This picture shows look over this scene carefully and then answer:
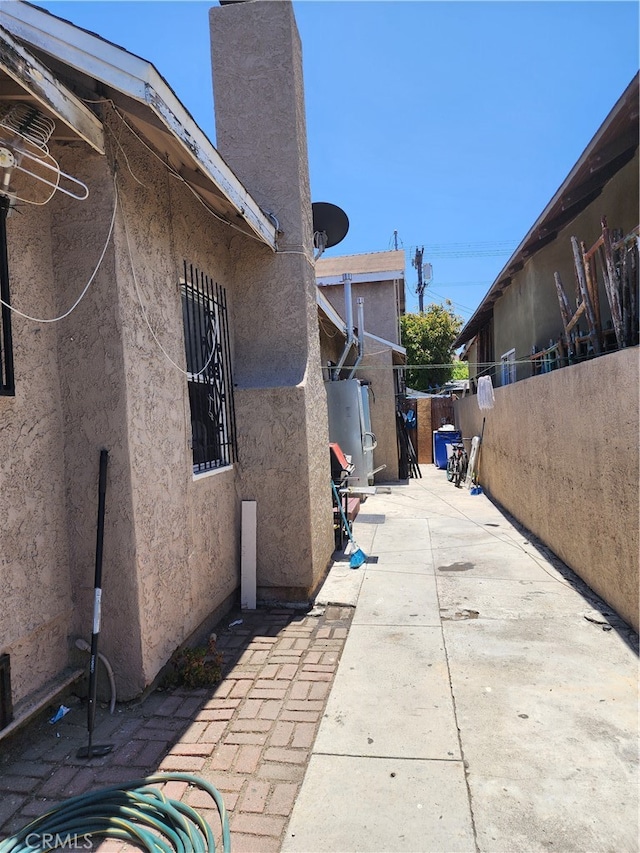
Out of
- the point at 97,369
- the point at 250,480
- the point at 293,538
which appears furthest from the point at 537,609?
the point at 97,369

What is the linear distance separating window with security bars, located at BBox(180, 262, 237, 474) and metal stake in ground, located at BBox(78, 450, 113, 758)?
1265 millimetres

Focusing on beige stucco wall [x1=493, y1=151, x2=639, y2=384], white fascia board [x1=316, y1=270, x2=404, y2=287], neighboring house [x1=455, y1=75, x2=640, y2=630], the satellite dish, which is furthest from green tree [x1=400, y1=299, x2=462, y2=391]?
the satellite dish

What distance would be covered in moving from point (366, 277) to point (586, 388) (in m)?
11.2

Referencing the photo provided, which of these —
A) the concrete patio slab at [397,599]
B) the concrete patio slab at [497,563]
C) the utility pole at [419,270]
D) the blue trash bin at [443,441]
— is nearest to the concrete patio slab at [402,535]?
the concrete patio slab at [497,563]

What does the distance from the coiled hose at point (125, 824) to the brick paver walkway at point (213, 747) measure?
0.07 m

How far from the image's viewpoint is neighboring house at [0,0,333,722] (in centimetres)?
288

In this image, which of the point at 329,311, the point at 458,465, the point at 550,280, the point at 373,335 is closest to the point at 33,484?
the point at 329,311

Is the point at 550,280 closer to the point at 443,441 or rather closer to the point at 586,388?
the point at 586,388

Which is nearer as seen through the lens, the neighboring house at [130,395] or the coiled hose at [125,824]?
the coiled hose at [125,824]

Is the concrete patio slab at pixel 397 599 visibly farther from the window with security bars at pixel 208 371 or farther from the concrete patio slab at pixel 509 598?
the window with security bars at pixel 208 371

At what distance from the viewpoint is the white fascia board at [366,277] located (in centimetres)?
1513

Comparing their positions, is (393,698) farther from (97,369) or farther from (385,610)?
(97,369)

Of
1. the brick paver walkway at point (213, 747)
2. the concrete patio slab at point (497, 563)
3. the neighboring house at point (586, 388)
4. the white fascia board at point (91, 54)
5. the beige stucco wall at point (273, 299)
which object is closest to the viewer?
the brick paver walkway at point (213, 747)

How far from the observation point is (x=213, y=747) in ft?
9.62
